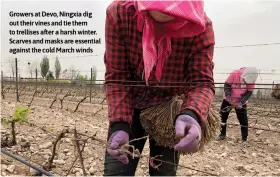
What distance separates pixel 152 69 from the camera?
1.33m

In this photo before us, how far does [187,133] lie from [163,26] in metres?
0.44

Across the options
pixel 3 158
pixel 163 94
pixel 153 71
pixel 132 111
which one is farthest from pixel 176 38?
pixel 3 158

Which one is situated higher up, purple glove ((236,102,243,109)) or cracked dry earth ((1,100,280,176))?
purple glove ((236,102,243,109))

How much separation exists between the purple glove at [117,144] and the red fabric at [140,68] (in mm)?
73

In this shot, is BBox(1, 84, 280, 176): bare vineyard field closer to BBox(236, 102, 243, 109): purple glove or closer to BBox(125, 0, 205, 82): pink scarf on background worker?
BBox(236, 102, 243, 109): purple glove

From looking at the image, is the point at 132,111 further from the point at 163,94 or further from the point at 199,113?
the point at 199,113

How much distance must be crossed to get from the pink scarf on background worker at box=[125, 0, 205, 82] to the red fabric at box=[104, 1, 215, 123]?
0.04 metres

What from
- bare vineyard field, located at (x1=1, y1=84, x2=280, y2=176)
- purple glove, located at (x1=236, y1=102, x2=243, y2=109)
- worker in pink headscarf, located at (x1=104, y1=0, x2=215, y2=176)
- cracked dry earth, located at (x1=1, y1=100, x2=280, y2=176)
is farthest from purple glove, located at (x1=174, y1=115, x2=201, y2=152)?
purple glove, located at (x1=236, y1=102, x2=243, y2=109)

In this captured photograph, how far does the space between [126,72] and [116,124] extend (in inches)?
9.6

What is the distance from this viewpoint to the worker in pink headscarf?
1159 millimetres

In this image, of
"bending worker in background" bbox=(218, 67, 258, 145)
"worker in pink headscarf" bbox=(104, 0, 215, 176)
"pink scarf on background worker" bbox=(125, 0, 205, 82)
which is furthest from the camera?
"bending worker in background" bbox=(218, 67, 258, 145)

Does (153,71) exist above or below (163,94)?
above

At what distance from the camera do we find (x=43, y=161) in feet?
9.52

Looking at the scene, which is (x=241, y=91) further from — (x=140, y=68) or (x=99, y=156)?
(x=140, y=68)
